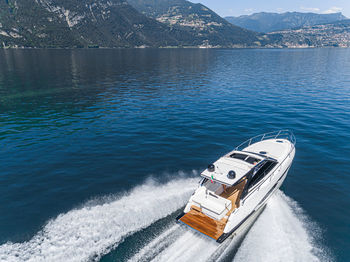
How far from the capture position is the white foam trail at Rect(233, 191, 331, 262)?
33.0ft

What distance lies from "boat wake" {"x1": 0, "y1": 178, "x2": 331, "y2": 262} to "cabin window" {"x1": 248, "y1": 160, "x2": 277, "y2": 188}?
2135mm

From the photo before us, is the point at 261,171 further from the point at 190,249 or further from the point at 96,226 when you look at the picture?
the point at 96,226

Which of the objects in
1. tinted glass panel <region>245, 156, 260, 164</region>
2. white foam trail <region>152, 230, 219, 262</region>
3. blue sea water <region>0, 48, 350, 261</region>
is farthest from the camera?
tinted glass panel <region>245, 156, 260, 164</region>

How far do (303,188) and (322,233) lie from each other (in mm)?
4680

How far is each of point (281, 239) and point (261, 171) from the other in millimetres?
4520

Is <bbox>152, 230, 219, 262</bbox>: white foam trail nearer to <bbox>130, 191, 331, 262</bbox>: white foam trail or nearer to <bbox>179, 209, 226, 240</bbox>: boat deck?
<bbox>130, 191, 331, 262</bbox>: white foam trail

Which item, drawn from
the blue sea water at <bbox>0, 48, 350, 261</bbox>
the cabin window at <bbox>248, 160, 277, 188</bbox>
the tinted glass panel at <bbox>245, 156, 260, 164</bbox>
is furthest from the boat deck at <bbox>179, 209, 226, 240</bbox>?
the tinted glass panel at <bbox>245, 156, 260, 164</bbox>

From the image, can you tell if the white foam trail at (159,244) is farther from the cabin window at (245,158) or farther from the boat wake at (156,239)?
the cabin window at (245,158)

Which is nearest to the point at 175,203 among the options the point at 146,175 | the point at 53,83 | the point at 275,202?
the point at 146,175

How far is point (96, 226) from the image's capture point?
37.0ft

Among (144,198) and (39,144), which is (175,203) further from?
(39,144)

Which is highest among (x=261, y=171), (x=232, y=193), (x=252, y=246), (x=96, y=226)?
(x=261, y=171)

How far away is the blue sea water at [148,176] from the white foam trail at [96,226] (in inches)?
2.4

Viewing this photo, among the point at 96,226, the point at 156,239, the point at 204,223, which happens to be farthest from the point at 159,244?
the point at 96,226
